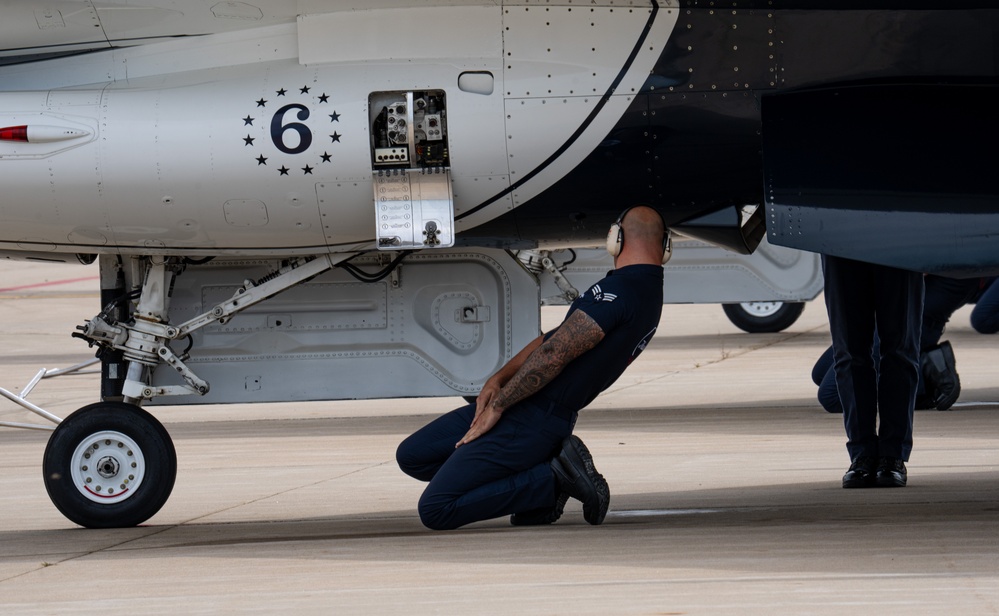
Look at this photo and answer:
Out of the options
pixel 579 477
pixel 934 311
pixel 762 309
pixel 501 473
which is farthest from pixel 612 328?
pixel 762 309

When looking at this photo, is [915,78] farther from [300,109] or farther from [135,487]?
[135,487]

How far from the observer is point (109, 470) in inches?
261

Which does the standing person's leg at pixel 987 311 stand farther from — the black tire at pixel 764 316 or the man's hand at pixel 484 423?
the man's hand at pixel 484 423

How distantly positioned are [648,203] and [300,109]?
65.5 inches

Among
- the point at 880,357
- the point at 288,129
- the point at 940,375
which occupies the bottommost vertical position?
the point at 940,375

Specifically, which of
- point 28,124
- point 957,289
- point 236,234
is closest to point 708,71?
point 236,234

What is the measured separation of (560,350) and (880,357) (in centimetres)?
214

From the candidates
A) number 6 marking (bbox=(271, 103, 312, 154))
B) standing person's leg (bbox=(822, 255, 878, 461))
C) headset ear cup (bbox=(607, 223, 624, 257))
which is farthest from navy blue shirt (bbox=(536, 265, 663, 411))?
standing person's leg (bbox=(822, 255, 878, 461))

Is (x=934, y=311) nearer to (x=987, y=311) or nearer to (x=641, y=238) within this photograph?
(x=641, y=238)

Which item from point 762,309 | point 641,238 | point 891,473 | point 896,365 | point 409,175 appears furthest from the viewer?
point 762,309

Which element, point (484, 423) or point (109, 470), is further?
point (109, 470)

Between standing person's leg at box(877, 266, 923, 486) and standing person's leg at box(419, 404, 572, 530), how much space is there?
1985mm

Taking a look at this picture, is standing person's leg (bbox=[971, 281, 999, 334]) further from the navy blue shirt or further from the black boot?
the navy blue shirt

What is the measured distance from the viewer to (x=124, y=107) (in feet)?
21.5
